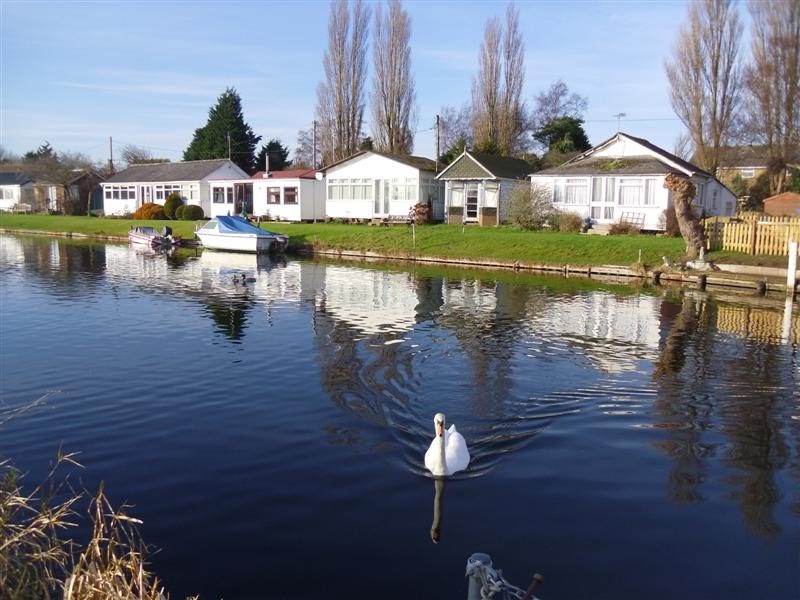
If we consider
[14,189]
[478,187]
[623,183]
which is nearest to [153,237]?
[478,187]

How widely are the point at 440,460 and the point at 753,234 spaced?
25.4m

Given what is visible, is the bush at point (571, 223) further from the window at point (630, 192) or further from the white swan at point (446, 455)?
the white swan at point (446, 455)

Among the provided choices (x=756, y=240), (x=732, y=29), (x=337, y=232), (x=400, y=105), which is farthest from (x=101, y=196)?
(x=756, y=240)

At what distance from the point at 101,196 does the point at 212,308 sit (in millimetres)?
63620

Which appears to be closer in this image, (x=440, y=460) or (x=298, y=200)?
(x=440, y=460)

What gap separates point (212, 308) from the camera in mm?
21172

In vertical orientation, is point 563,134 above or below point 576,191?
above

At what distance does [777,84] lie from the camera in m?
47.5

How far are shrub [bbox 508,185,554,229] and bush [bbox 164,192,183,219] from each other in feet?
105

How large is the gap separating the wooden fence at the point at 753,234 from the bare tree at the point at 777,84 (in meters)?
21.9

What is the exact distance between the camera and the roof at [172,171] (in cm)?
6300

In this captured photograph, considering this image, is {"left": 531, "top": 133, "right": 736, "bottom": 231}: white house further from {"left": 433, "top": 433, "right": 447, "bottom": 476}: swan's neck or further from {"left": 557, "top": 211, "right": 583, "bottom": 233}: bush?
{"left": 433, "top": 433, "right": 447, "bottom": 476}: swan's neck

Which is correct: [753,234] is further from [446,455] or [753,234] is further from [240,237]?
[240,237]

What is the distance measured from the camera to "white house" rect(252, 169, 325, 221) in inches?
2093
